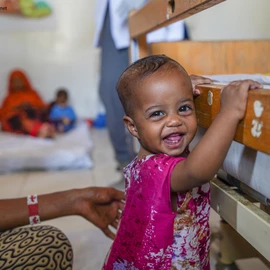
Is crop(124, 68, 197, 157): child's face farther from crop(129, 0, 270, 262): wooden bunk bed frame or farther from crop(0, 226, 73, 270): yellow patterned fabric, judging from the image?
crop(0, 226, 73, 270): yellow patterned fabric

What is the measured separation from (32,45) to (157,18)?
121 inches

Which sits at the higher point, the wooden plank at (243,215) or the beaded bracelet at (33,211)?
the wooden plank at (243,215)

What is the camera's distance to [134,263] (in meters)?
0.67

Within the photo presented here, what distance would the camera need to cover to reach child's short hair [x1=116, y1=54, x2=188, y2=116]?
24.2 inches

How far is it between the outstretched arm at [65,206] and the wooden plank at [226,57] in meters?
0.56

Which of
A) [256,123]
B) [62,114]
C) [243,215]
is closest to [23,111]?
[62,114]

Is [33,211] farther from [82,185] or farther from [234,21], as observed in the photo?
[234,21]

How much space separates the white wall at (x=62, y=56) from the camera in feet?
12.1

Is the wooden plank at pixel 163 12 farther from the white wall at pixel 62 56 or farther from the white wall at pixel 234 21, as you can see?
the white wall at pixel 62 56

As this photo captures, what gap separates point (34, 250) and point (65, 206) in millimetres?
137

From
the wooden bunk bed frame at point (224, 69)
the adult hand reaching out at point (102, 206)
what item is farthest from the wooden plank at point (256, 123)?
the adult hand reaching out at point (102, 206)

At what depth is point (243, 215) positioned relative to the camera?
2.02 feet

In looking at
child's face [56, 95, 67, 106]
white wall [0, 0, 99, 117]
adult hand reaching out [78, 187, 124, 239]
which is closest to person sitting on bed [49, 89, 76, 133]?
child's face [56, 95, 67, 106]

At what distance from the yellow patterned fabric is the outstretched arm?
1.2 inches
